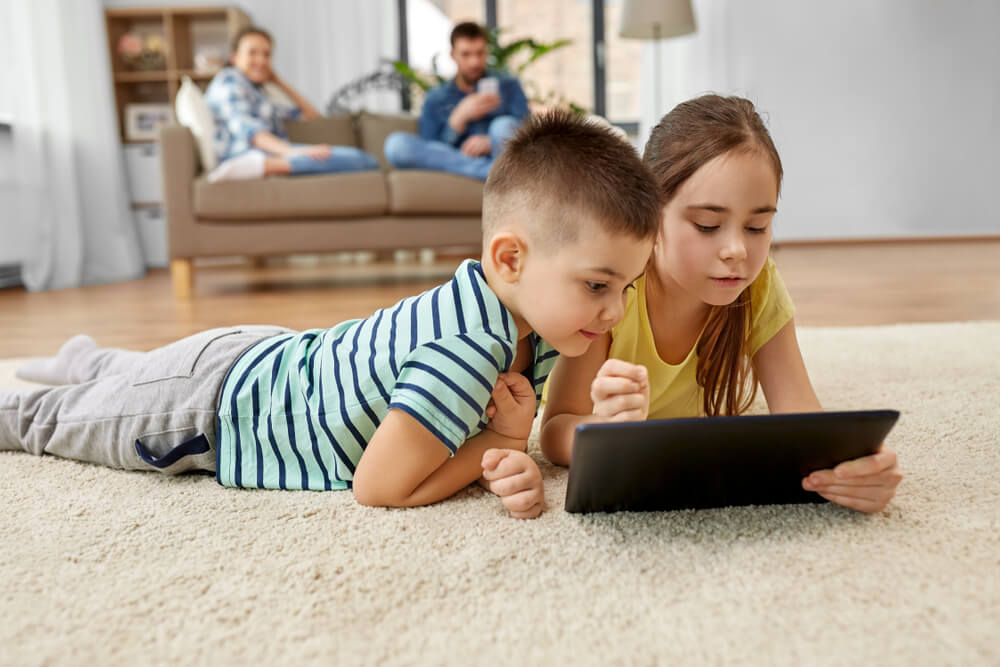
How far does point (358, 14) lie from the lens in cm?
463

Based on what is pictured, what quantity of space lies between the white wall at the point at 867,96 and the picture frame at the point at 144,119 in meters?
2.73

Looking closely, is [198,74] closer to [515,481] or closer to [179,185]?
[179,185]

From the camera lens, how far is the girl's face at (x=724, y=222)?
0.81m

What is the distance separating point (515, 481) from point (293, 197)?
2.23 m

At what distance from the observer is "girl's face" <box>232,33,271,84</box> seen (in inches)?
118

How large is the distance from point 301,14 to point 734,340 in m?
4.35

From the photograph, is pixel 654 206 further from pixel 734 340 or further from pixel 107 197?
pixel 107 197

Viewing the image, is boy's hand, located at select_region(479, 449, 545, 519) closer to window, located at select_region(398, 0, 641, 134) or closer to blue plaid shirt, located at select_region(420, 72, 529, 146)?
blue plaid shirt, located at select_region(420, 72, 529, 146)

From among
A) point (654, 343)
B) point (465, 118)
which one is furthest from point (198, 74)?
point (654, 343)

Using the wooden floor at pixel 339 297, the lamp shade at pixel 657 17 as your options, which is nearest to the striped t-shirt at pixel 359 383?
the wooden floor at pixel 339 297

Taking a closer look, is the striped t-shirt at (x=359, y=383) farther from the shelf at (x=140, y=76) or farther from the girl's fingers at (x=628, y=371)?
the shelf at (x=140, y=76)

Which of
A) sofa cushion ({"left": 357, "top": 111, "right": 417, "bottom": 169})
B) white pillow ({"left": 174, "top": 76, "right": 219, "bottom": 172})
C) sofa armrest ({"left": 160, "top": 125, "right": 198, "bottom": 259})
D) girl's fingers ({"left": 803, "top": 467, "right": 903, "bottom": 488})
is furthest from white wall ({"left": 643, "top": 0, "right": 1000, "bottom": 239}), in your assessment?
girl's fingers ({"left": 803, "top": 467, "right": 903, "bottom": 488})

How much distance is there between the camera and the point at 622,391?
668 millimetres

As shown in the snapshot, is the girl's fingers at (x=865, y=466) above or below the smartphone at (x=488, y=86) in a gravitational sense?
below
